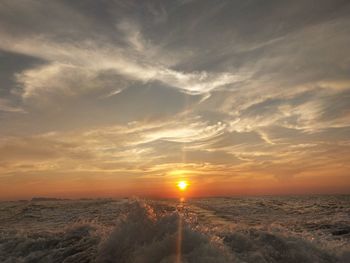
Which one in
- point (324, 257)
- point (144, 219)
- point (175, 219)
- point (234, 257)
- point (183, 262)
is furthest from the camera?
point (144, 219)

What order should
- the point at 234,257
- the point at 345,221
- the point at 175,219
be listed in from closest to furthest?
1. the point at 234,257
2. the point at 175,219
3. the point at 345,221

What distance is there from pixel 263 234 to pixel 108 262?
5.56 metres

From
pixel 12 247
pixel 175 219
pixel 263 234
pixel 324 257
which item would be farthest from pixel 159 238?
pixel 12 247

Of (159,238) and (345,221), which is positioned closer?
(159,238)

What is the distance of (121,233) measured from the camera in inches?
500

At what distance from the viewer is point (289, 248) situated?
433 inches

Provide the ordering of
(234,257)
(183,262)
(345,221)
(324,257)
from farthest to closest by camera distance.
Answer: (345,221)
(324,257)
(234,257)
(183,262)

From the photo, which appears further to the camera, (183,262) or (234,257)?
(234,257)

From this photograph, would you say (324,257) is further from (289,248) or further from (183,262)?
(183,262)

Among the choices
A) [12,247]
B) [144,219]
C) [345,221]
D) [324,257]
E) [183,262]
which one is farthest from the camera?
[345,221]

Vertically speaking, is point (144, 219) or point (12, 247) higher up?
point (144, 219)

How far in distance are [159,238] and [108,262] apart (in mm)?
1806

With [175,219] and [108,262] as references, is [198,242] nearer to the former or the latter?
[175,219]

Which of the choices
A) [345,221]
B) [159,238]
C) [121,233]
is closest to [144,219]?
[121,233]
